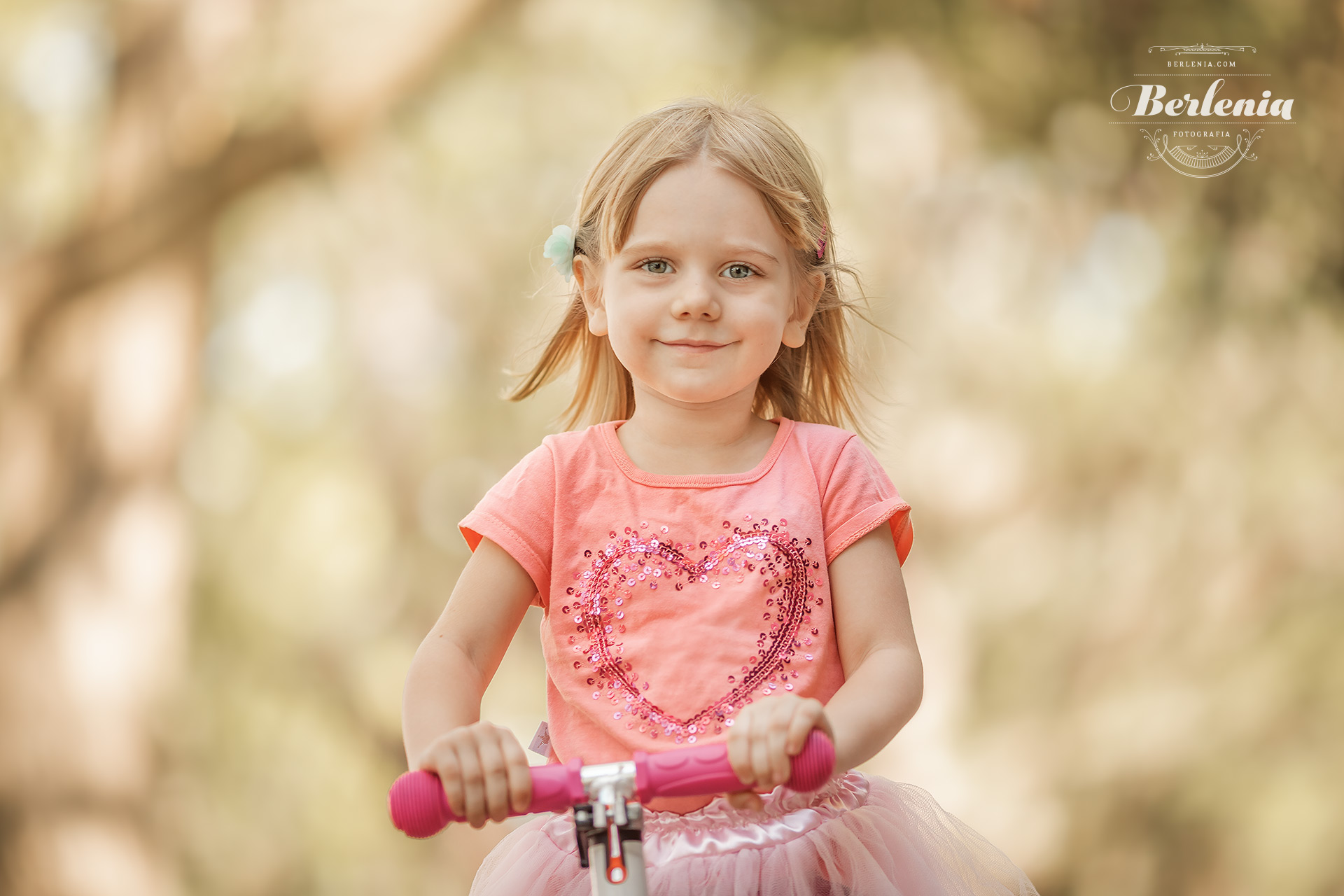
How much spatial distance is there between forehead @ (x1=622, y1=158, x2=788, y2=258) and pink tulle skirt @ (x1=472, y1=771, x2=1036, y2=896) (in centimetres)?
63

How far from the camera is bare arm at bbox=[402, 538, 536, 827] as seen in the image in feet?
3.39

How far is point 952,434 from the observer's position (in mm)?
3902

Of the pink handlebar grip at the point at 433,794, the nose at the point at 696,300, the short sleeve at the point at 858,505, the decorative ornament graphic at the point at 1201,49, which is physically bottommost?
the pink handlebar grip at the point at 433,794

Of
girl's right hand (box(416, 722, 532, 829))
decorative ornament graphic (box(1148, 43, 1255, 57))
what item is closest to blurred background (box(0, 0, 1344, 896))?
decorative ornament graphic (box(1148, 43, 1255, 57))

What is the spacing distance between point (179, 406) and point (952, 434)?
2.46m

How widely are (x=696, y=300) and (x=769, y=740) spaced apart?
547mm

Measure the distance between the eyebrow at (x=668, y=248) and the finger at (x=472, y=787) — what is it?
2.09 feet

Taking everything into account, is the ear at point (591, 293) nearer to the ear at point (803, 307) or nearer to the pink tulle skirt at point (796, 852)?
the ear at point (803, 307)

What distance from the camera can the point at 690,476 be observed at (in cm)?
143

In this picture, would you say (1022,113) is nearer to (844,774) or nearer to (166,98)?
(166,98)

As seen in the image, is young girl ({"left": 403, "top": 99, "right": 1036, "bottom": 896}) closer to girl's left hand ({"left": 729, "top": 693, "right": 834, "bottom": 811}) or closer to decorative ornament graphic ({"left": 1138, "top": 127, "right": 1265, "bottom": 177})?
girl's left hand ({"left": 729, "top": 693, "right": 834, "bottom": 811})

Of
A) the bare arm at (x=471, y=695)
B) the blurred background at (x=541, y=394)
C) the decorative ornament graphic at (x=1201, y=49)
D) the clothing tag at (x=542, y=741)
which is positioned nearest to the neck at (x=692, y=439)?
the bare arm at (x=471, y=695)

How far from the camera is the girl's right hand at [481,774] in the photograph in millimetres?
1024

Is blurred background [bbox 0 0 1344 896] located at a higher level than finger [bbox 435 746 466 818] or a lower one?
higher
